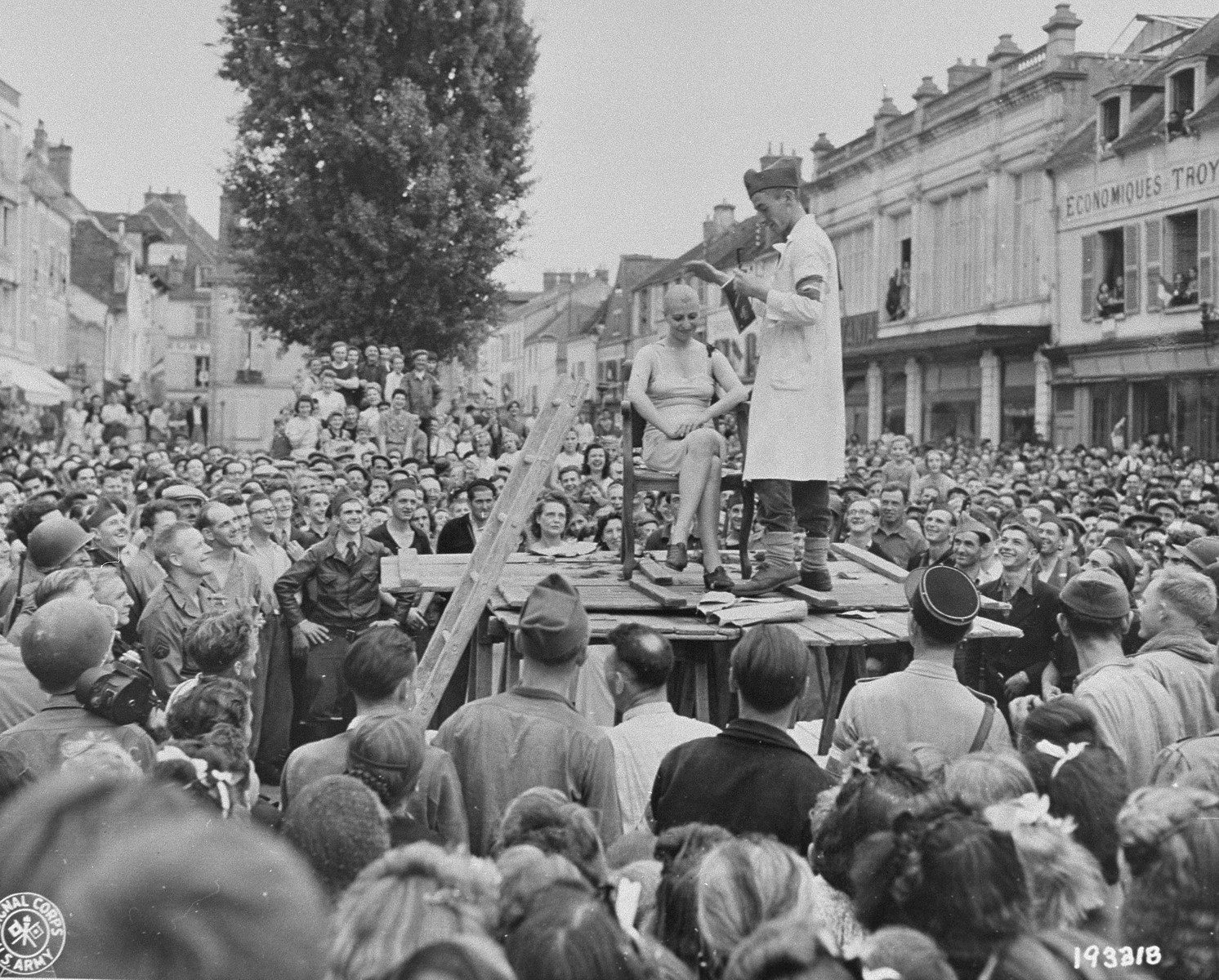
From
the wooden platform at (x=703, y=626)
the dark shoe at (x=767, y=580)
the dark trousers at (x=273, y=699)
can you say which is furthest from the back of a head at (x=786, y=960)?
the dark trousers at (x=273, y=699)

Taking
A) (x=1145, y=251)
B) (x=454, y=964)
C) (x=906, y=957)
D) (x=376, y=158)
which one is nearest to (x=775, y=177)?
(x=906, y=957)

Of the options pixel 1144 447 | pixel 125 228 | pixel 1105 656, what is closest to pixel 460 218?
pixel 1144 447

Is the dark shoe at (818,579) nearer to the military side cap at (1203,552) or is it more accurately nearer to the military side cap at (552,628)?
the military side cap at (1203,552)

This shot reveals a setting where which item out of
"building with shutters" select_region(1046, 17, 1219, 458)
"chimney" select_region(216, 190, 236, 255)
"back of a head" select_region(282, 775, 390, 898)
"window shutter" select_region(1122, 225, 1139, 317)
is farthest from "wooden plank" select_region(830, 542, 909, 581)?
"window shutter" select_region(1122, 225, 1139, 317)

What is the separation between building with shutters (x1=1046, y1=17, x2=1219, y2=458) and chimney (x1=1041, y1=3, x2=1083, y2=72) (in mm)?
1360

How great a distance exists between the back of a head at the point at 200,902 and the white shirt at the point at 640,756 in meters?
2.61

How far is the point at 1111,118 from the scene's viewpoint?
25750 millimetres

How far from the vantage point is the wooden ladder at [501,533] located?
5.55 m

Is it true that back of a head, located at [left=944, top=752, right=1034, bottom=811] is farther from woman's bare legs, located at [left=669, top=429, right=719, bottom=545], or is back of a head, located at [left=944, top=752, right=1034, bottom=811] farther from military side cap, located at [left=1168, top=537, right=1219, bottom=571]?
military side cap, located at [left=1168, top=537, right=1219, bottom=571]

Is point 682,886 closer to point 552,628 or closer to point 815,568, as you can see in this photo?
point 552,628

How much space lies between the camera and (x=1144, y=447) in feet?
71.6

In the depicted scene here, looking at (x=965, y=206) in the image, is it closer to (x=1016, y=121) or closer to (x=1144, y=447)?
(x=1016, y=121)

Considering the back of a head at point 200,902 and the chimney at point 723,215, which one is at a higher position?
the chimney at point 723,215

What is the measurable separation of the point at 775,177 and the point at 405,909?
518 centimetres
